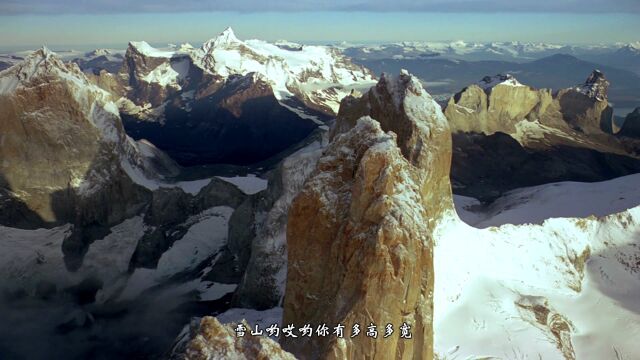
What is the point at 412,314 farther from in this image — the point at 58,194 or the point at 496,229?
the point at 58,194

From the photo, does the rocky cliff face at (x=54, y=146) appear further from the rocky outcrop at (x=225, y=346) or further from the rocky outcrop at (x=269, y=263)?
the rocky outcrop at (x=225, y=346)

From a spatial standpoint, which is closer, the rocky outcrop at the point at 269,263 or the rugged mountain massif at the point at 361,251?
the rugged mountain massif at the point at 361,251

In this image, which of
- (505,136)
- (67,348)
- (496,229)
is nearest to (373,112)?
(496,229)

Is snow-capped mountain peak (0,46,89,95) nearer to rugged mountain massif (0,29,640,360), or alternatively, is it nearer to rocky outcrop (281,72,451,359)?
rugged mountain massif (0,29,640,360)

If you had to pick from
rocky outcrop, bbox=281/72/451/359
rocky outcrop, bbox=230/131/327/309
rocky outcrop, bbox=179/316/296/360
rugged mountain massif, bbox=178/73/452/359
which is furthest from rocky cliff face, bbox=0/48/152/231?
rocky outcrop, bbox=179/316/296/360

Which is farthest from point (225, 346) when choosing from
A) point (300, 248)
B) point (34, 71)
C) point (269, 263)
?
point (34, 71)

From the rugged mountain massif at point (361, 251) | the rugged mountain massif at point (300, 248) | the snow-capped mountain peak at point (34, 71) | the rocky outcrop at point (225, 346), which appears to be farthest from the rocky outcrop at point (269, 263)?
the snow-capped mountain peak at point (34, 71)
